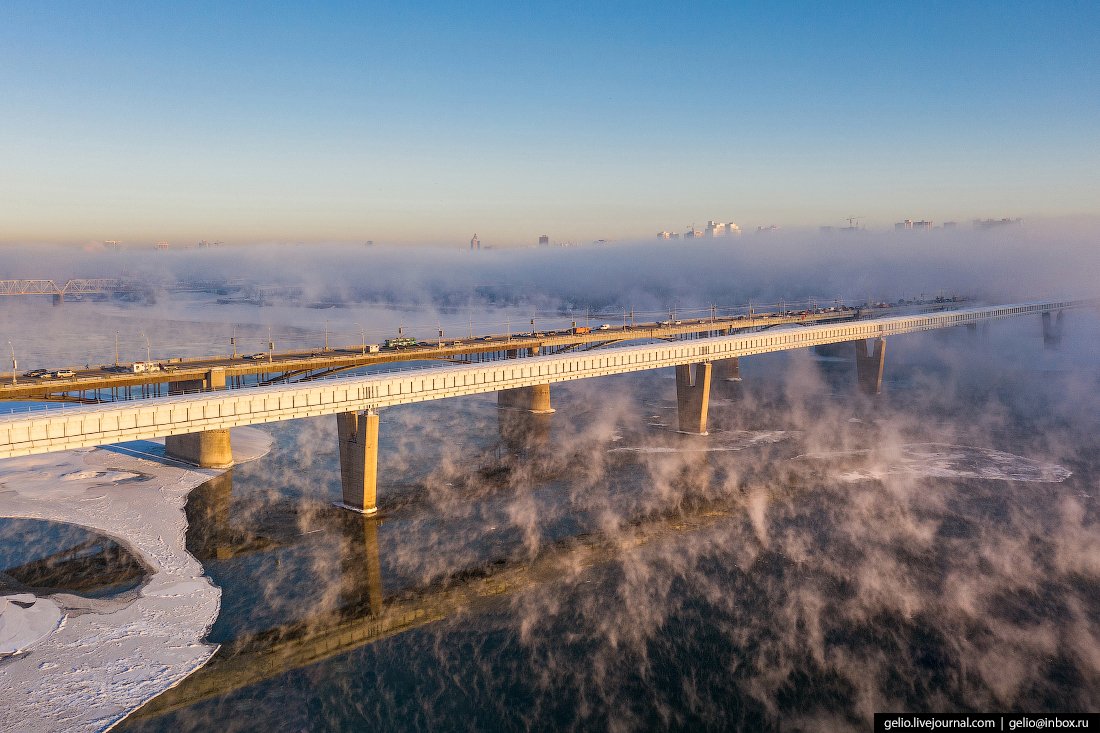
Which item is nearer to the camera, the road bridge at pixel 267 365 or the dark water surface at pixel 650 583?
the dark water surface at pixel 650 583

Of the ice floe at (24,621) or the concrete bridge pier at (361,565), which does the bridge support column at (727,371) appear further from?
the ice floe at (24,621)

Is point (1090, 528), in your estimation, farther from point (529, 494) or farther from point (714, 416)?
point (714, 416)

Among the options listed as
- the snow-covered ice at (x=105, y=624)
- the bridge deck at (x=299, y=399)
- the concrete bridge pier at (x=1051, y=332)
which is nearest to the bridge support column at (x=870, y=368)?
the bridge deck at (x=299, y=399)

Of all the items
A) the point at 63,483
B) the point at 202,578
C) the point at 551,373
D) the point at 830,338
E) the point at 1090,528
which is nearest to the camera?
the point at 202,578

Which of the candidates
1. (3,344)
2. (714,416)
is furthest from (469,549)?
(3,344)

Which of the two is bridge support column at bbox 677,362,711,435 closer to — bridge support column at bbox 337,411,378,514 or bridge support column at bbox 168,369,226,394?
bridge support column at bbox 337,411,378,514

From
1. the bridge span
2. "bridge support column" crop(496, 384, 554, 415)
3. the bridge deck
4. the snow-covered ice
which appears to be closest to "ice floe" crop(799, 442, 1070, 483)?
the bridge span

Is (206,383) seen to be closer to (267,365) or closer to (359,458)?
(267,365)
